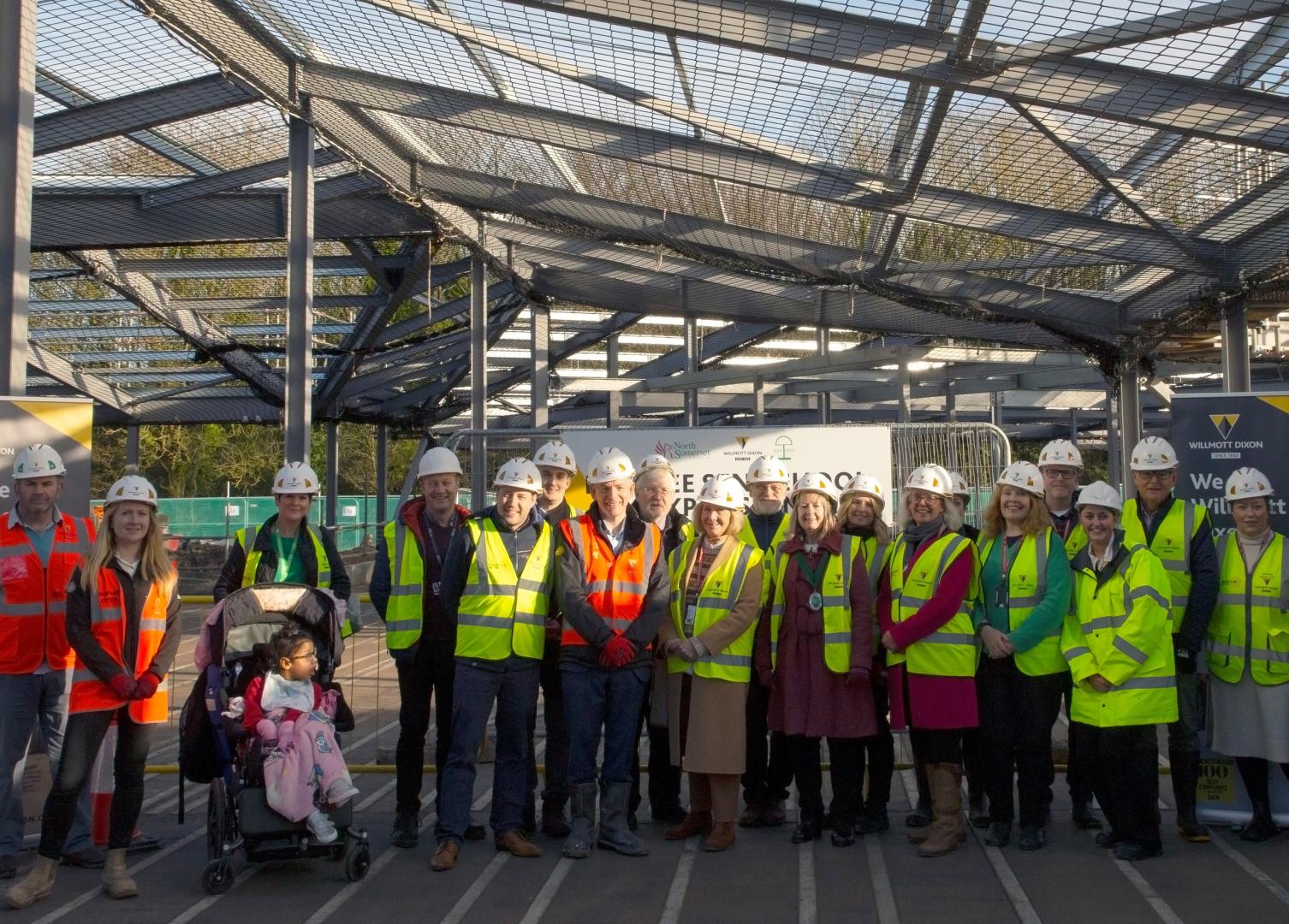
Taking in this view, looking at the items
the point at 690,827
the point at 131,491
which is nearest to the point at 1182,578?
the point at 690,827

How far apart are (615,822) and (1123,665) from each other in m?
2.43

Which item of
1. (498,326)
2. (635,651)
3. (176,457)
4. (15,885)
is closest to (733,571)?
(635,651)

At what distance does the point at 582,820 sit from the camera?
6.42 meters

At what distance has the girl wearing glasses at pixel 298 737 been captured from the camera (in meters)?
5.83

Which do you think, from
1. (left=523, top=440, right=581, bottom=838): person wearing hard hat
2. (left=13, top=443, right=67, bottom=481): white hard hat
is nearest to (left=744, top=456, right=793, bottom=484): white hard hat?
(left=523, top=440, right=581, bottom=838): person wearing hard hat

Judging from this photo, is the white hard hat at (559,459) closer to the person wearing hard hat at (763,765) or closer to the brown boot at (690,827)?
the person wearing hard hat at (763,765)

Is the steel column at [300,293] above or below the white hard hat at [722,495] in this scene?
above

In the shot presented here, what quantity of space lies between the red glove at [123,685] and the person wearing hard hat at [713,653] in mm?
2437

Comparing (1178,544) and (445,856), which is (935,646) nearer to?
(1178,544)

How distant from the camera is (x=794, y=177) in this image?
9.63 m

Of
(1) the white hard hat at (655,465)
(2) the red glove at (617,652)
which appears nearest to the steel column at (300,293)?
(1) the white hard hat at (655,465)

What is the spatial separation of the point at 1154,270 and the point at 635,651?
6.84 metres

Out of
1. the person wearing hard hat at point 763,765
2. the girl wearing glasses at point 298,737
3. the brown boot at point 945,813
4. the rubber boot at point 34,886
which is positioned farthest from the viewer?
the person wearing hard hat at point 763,765

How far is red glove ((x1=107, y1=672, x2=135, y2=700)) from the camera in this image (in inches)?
228
